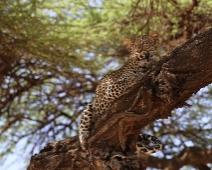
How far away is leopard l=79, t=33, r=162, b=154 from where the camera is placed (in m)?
4.58

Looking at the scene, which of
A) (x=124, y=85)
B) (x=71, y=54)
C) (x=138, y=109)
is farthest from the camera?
(x=71, y=54)

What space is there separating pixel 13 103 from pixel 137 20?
2380mm

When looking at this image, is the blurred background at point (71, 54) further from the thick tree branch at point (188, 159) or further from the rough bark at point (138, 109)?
the rough bark at point (138, 109)

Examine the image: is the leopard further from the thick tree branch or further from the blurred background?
the thick tree branch

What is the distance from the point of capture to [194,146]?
782 centimetres

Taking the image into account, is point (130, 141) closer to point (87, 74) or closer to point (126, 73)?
point (126, 73)

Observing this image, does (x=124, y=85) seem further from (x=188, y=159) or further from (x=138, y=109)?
(x=188, y=159)

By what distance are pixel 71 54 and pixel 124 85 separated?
2.75 m

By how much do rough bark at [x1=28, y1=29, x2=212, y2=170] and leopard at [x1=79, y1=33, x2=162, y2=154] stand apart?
21cm

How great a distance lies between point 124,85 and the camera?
15.8 feet

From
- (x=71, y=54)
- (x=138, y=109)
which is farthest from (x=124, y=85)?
(x=71, y=54)

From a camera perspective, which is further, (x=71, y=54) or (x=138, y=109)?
(x=71, y=54)

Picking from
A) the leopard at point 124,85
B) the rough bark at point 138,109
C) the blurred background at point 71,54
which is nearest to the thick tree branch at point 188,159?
the blurred background at point 71,54

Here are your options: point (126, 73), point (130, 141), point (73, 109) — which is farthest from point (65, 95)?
point (130, 141)
